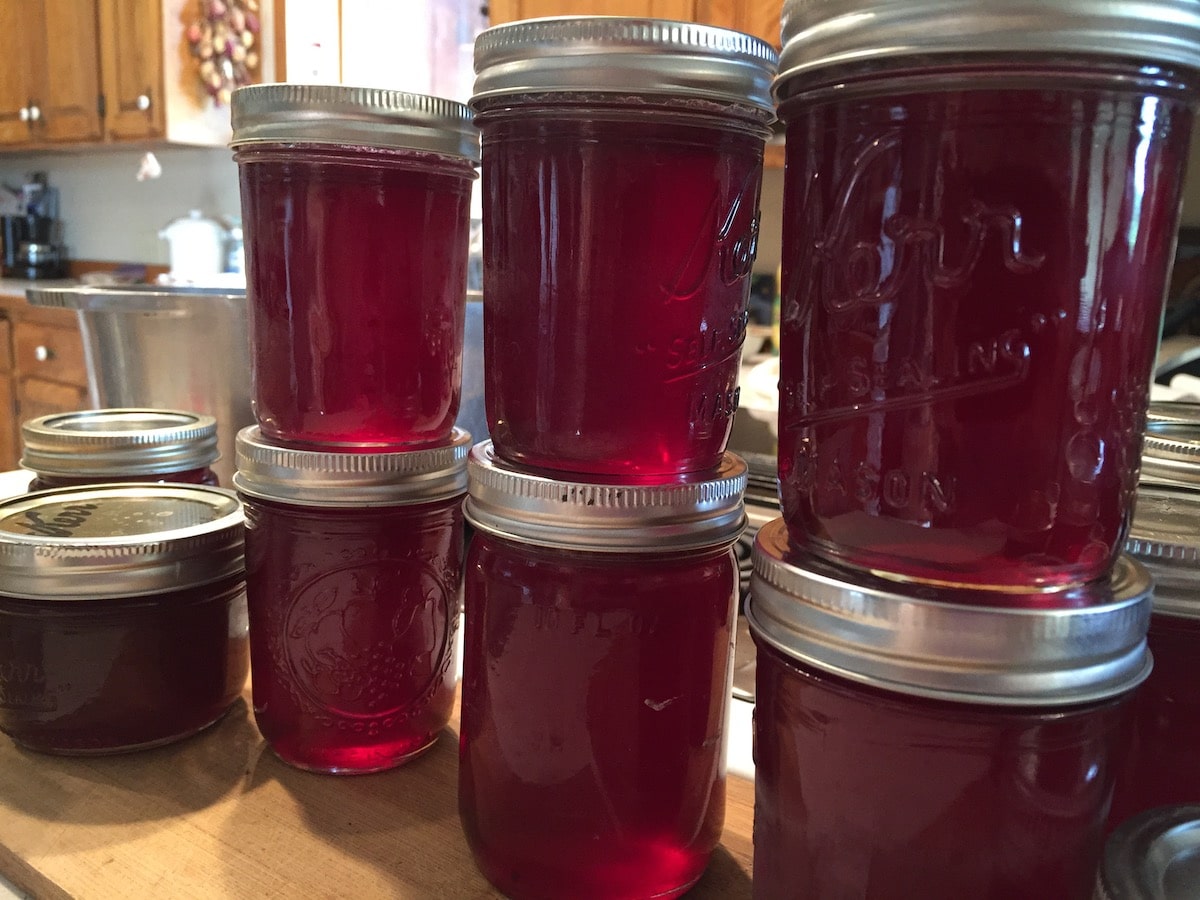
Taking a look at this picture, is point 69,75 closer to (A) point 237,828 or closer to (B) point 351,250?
(B) point 351,250

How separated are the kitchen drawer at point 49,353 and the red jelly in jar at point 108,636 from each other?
2093mm

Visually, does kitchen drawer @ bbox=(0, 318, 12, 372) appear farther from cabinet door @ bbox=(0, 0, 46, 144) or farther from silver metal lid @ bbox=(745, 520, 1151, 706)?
silver metal lid @ bbox=(745, 520, 1151, 706)

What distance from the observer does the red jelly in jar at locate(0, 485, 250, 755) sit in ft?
2.25

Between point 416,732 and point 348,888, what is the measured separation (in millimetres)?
166

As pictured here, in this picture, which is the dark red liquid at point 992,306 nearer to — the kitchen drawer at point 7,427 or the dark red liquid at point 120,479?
the dark red liquid at point 120,479

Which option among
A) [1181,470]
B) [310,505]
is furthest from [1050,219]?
[310,505]

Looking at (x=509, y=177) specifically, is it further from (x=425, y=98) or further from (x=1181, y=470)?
(x=1181, y=470)

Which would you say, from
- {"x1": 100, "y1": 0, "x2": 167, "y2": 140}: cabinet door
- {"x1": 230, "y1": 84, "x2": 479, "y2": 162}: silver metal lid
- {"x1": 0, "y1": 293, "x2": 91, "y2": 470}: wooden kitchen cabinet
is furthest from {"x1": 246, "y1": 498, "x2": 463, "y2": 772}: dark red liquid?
{"x1": 100, "y1": 0, "x2": 167, "y2": 140}: cabinet door

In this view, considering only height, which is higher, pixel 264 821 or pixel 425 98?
pixel 425 98

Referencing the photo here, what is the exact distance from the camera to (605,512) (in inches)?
20.2

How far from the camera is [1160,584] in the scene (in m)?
0.49

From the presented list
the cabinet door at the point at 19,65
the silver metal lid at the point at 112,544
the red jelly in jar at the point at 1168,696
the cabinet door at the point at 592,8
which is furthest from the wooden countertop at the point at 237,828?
the cabinet door at the point at 19,65

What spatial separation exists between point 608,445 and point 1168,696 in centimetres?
32

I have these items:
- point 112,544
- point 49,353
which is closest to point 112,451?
point 112,544
